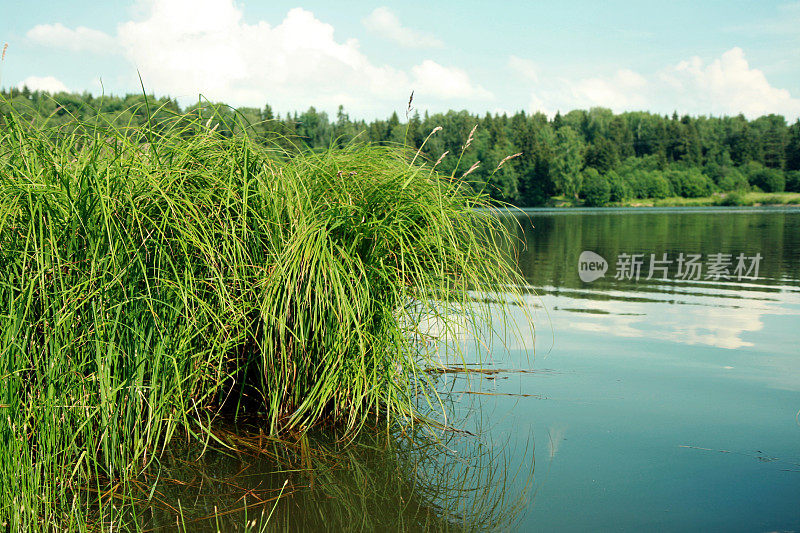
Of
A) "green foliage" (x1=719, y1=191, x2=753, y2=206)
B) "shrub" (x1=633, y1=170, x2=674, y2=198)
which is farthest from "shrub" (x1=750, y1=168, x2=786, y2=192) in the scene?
"shrub" (x1=633, y1=170, x2=674, y2=198)

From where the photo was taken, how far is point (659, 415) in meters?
4.53

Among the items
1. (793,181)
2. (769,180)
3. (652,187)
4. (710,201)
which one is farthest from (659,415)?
(793,181)

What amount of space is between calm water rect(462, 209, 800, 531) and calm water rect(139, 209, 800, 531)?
0.01 m

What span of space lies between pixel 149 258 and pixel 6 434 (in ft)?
3.95

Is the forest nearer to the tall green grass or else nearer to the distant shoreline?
the distant shoreline

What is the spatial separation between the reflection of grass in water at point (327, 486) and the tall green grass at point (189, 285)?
192 millimetres

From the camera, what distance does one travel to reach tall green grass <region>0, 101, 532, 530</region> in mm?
2787

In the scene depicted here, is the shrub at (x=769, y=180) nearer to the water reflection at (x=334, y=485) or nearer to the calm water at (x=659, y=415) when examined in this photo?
the calm water at (x=659, y=415)

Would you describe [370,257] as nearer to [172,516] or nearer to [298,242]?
[298,242]

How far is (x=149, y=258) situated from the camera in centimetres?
334

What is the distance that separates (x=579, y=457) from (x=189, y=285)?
259 centimetres

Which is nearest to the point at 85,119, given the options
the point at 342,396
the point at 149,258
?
the point at 149,258

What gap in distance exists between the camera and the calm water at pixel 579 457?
306cm

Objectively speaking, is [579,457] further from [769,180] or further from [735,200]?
[769,180]
